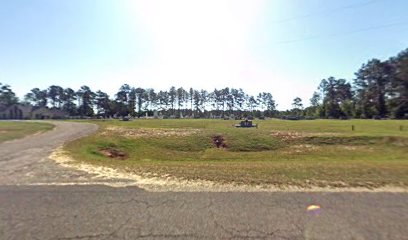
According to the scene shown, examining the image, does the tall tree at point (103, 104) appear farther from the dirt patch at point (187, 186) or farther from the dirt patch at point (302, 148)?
the dirt patch at point (187, 186)

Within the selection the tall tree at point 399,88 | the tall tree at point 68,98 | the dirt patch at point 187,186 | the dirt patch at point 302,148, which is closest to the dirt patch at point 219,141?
→ the dirt patch at point 302,148

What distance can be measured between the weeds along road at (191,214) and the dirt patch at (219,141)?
70.7 ft

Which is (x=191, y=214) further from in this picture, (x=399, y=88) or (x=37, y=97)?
(x=37, y=97)

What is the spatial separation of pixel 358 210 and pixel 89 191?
6103mm

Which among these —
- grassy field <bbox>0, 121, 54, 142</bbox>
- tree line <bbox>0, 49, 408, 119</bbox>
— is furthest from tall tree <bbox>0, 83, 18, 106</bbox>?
grassy field <bbox>0, 121, 54, 142</bbox>

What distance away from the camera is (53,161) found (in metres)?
13.0

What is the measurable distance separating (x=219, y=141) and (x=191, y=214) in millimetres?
24714

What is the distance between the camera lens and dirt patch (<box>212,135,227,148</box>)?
2964 centimetres

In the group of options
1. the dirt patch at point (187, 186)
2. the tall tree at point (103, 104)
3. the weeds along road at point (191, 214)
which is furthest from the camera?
the tall tree at point (103, 104)

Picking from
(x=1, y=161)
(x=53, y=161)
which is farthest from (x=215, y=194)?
(x=1, y=161)

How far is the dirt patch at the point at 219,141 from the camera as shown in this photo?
2964cm

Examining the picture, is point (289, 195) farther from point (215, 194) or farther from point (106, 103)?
point (106, 103)

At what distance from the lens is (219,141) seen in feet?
101

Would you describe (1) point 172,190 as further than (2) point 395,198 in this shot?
Yes
